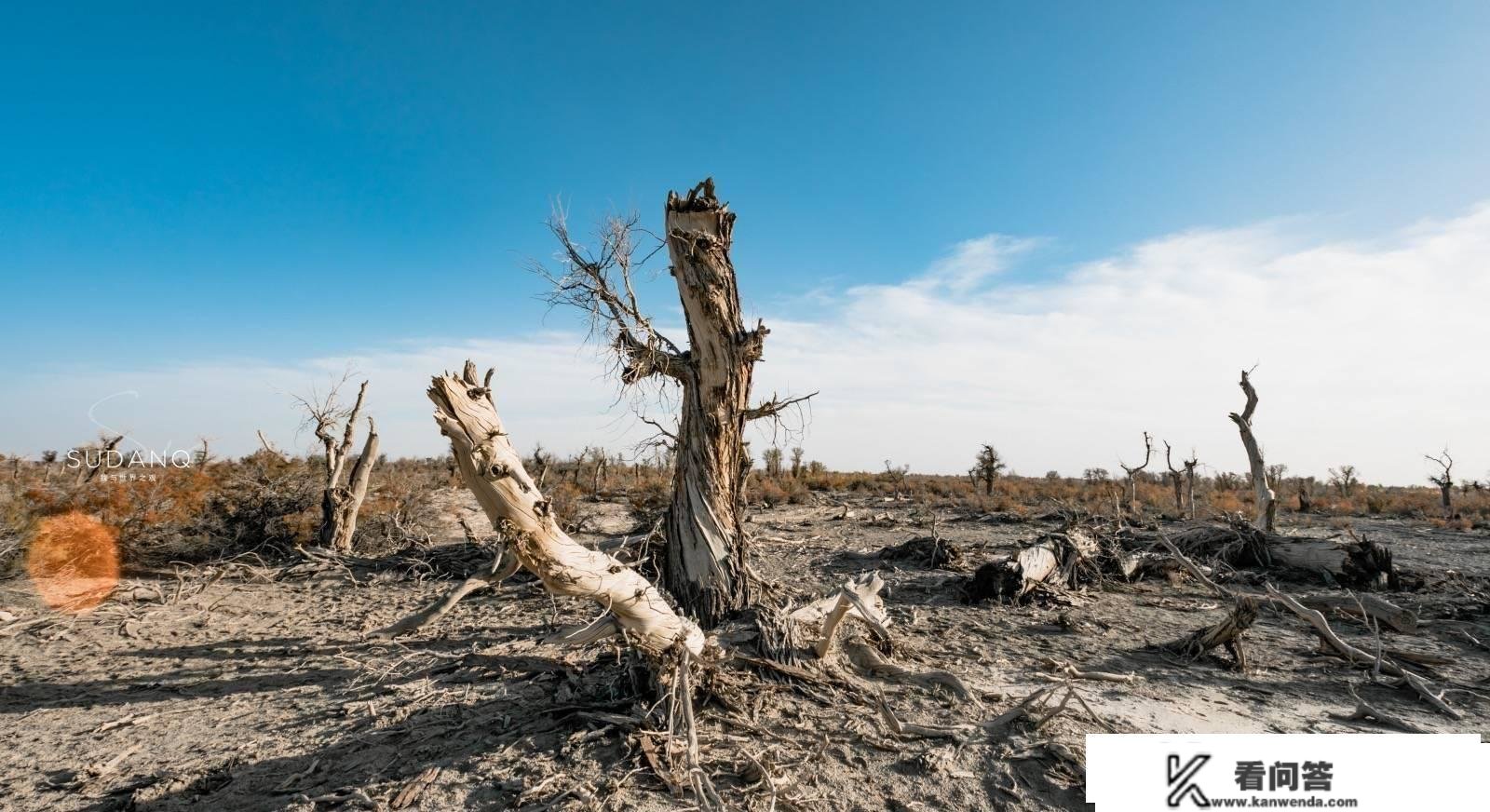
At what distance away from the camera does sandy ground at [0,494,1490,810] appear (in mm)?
3604

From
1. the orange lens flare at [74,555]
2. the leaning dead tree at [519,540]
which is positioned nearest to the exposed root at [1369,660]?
the leaning dead tree at [519,540]

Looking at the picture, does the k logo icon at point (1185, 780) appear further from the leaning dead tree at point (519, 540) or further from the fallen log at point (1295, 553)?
the fallen log at point (1295, 553)

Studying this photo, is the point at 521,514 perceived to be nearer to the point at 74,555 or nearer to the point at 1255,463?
the point at 74,555

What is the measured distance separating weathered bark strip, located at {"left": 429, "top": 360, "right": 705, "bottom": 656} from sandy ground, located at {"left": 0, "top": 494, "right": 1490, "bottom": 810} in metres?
0.66

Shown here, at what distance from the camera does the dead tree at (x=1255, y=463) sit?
11578 mm

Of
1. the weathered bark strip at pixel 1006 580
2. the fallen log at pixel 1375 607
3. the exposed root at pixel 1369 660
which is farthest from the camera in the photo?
the weathered bark strip at pixel 1006 580

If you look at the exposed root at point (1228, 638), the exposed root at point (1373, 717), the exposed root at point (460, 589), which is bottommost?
the exposed root at point (1373, 717)

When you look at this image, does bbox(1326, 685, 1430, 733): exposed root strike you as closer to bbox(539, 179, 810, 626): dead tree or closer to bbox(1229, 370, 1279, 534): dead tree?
bbox(539, 179, 810, 626): dead tree

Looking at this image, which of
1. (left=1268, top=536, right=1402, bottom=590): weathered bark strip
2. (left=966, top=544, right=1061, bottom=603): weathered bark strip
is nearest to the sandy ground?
(left=966, top=544, right=1061, bottom=603): weathered bark strip

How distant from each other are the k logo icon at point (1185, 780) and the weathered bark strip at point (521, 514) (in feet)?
9.43

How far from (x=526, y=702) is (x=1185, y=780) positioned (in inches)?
157

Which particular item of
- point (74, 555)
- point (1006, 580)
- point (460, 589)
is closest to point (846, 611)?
point (460, 589)

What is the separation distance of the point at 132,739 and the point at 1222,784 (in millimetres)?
6817

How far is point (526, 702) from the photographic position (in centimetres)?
457
